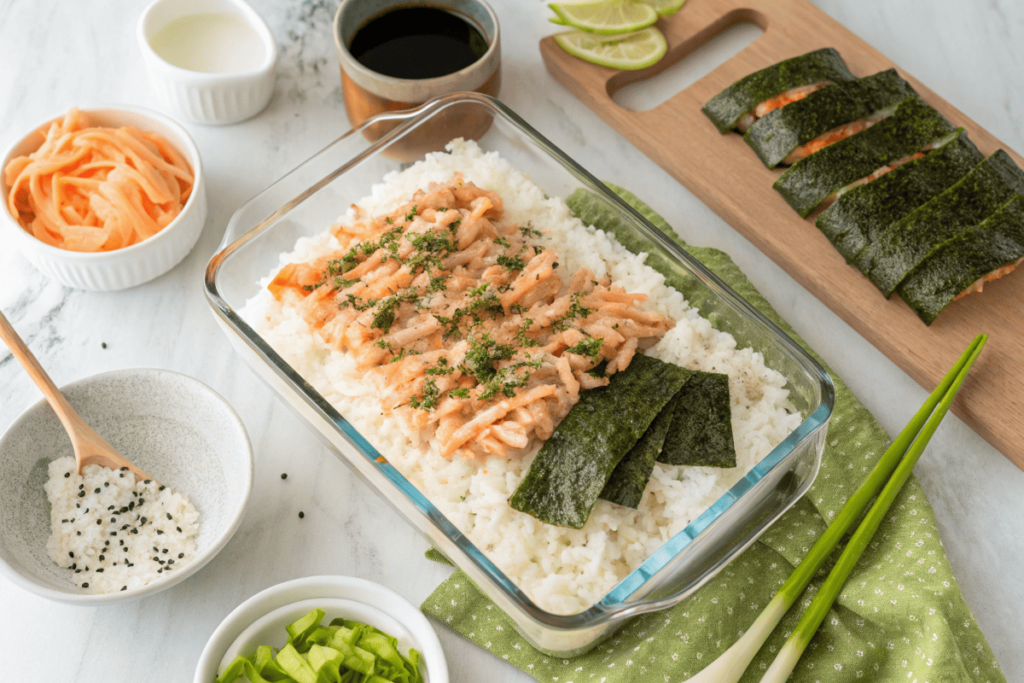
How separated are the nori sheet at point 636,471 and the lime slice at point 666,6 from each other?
169 cm

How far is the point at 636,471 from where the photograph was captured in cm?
210

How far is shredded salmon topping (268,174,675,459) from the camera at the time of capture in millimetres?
2135

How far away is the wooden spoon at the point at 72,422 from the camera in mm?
2221

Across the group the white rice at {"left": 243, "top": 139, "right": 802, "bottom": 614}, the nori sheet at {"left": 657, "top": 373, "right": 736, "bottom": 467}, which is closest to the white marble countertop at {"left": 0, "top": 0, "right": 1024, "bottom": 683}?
the white rice at {"left": 243, "top": 139, "right": 802, "bottom": 614}

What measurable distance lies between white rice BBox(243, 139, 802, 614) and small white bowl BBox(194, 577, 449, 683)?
0.25m

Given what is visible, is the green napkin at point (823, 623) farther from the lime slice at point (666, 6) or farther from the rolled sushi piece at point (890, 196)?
the lime slice at point (666, 6)

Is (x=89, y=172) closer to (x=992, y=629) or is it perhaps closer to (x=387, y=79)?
(x=387, y=79)

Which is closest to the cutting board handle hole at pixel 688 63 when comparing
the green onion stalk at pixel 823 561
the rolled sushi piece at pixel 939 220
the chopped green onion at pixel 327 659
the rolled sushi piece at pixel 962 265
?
the rolled sushi piece at pixel 939 220

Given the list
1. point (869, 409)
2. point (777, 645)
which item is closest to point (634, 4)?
point (869, 409)

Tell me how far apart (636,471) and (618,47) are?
5.60ft

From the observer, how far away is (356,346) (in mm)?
2250

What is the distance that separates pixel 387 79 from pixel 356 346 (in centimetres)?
91

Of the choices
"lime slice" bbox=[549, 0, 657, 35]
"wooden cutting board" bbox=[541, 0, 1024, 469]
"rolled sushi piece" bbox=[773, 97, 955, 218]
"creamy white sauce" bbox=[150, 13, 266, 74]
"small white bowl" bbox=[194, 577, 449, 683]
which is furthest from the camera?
"lime slice" bbox=[549, 0, 657, 35]

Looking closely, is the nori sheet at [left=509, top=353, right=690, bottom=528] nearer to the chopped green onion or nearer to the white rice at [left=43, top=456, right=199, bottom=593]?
the chopped green onion
